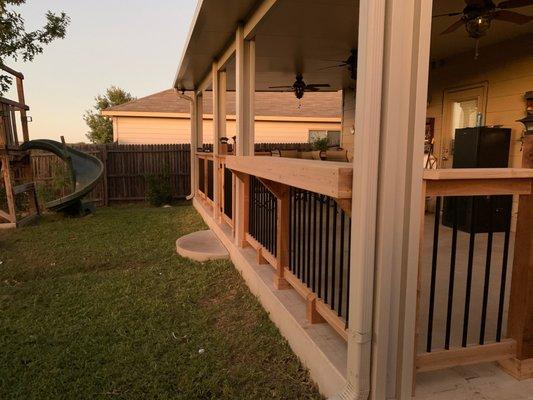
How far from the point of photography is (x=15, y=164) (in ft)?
31.4

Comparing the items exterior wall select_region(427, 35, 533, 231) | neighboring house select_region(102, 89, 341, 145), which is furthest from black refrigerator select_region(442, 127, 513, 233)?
neighboring house select_region(102, 89, 341, 145)

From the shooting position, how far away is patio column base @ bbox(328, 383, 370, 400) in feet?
6.35

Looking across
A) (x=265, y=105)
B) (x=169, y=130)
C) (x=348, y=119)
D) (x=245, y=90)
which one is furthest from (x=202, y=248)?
(x=265, y=105)

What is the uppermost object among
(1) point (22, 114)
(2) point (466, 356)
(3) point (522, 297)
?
(1) point (22, 114)

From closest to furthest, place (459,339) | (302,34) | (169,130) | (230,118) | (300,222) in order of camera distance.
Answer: (459,339) → (300,222) → (302,34) → (169,130) → (230,118)

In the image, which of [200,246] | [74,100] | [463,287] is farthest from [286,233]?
[74,100]

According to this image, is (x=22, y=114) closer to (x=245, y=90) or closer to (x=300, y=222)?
(x=245, y=90)

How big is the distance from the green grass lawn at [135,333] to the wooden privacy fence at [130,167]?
22.0 feet

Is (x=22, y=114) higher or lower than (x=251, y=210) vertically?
higher

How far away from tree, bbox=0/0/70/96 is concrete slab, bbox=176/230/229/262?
5928 millimetres

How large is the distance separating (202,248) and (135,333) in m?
2.44

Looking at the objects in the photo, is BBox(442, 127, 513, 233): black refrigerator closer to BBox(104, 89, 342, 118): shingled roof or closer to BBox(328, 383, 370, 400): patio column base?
BBox(328, 383, 370, 400): patio column base

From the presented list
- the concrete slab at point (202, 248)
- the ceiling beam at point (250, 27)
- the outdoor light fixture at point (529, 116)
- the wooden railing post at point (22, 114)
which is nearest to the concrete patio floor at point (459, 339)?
the outdoor light fixture at point (529, 116)

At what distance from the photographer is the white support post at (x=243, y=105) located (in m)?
4.91
